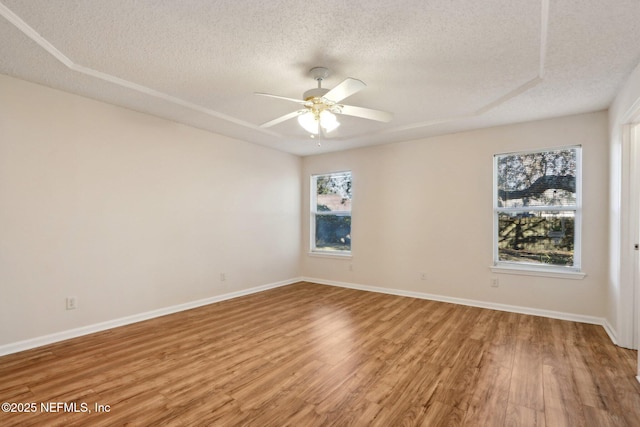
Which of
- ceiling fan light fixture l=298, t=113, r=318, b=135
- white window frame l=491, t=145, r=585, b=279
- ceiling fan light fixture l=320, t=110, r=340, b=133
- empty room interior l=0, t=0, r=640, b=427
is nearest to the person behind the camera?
empty room interior l=0, t=0, r=640, b=427

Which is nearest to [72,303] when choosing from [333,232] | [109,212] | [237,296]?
[109,212]

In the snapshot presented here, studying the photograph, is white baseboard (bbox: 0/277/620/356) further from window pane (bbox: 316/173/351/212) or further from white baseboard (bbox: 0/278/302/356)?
window pane (bbox: 316/173/351/212)

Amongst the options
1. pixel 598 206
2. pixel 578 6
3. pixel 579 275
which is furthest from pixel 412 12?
pixel 579 275

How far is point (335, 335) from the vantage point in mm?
3197

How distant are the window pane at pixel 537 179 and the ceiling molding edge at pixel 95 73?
3.59m

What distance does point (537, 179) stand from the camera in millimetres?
4000

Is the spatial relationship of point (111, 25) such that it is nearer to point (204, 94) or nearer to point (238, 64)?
point (238, 64)

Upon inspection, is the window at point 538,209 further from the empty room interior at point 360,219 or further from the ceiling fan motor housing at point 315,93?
the ceiling fan motor housing at point 315,93

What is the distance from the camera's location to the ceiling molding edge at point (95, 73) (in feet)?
6.68

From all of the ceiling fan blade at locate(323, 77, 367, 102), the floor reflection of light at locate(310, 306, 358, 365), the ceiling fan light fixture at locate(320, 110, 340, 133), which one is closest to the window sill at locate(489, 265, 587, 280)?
the floor reflection of light at locate(310, 306, 358, 365)

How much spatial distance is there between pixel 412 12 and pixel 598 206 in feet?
11.2

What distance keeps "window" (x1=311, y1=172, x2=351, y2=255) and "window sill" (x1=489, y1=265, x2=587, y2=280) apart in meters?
2.47

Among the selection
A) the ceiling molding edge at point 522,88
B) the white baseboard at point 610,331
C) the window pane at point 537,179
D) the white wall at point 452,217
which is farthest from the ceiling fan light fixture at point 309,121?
the white baseboard at point 610,331

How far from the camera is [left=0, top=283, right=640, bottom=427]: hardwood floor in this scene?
6.17 ft
